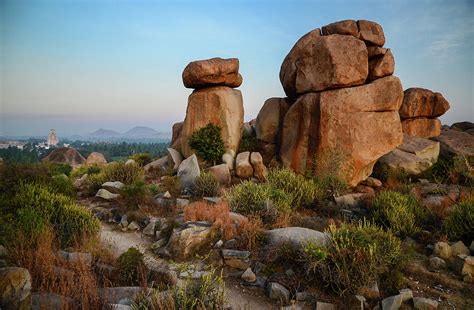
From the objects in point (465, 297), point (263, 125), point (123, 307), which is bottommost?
point (465, 297)

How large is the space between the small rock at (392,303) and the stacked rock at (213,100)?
1438 cm

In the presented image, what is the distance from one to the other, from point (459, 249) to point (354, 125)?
30.7ft

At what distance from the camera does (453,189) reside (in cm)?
1420

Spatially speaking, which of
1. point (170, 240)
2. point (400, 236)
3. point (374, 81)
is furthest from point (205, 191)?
point (374, 81)

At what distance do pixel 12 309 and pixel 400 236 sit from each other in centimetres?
1000

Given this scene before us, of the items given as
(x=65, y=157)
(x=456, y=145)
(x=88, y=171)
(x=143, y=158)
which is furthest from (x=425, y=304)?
(x=65, y=157)

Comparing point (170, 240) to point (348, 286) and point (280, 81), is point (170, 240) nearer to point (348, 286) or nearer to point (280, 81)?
point (348, 286)

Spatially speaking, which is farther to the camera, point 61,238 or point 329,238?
point 61,238

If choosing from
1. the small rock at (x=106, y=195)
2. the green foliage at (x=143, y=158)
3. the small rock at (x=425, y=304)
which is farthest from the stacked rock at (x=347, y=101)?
the green foliage at (x=143, y=158)

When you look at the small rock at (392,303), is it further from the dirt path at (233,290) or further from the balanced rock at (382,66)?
the balanced rock at (382,66)

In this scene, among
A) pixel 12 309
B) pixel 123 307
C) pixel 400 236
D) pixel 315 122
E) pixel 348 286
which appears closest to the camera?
pixel 12 309

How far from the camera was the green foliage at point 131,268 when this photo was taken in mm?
6086

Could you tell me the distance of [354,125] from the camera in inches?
635

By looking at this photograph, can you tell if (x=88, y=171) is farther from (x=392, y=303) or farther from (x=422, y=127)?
(x=422, y=127)
